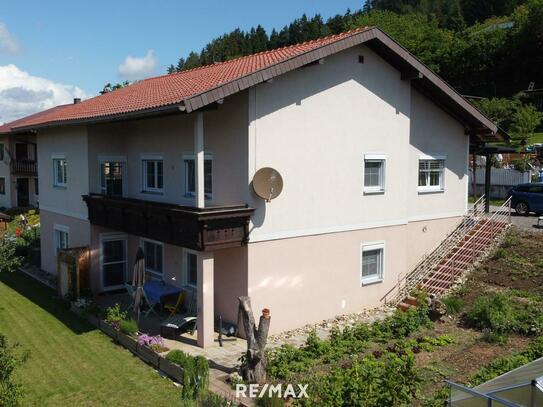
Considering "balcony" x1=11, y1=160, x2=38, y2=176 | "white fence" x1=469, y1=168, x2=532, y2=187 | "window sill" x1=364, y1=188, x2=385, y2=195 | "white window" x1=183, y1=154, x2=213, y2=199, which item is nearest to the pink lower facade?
"window sill" x1=364, y1=188, x2=385, y2=195

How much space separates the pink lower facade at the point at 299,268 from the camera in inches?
550

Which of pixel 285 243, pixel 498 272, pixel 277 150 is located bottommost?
pixel 498 272

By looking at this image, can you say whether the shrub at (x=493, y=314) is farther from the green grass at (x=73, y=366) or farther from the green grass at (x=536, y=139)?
the green grass at (x=536, y=139)

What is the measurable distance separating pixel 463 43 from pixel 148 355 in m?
87.1

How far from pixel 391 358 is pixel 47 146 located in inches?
632

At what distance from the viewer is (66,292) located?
18.0 metres

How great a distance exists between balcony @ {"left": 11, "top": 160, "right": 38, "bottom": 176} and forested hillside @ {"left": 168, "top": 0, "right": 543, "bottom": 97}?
169ft

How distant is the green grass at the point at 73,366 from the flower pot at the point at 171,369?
0.19m

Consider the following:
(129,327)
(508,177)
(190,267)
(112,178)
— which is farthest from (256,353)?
(508,177)

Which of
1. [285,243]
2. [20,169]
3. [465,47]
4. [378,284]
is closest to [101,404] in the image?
[285,243]

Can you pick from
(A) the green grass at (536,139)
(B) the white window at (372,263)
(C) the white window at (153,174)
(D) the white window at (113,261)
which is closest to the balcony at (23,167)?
(D) the white window at (113,261)

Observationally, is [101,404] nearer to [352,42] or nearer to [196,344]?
[196,344]

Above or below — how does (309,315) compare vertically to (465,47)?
below

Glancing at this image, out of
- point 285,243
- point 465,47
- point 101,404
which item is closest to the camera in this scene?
point 101,404
